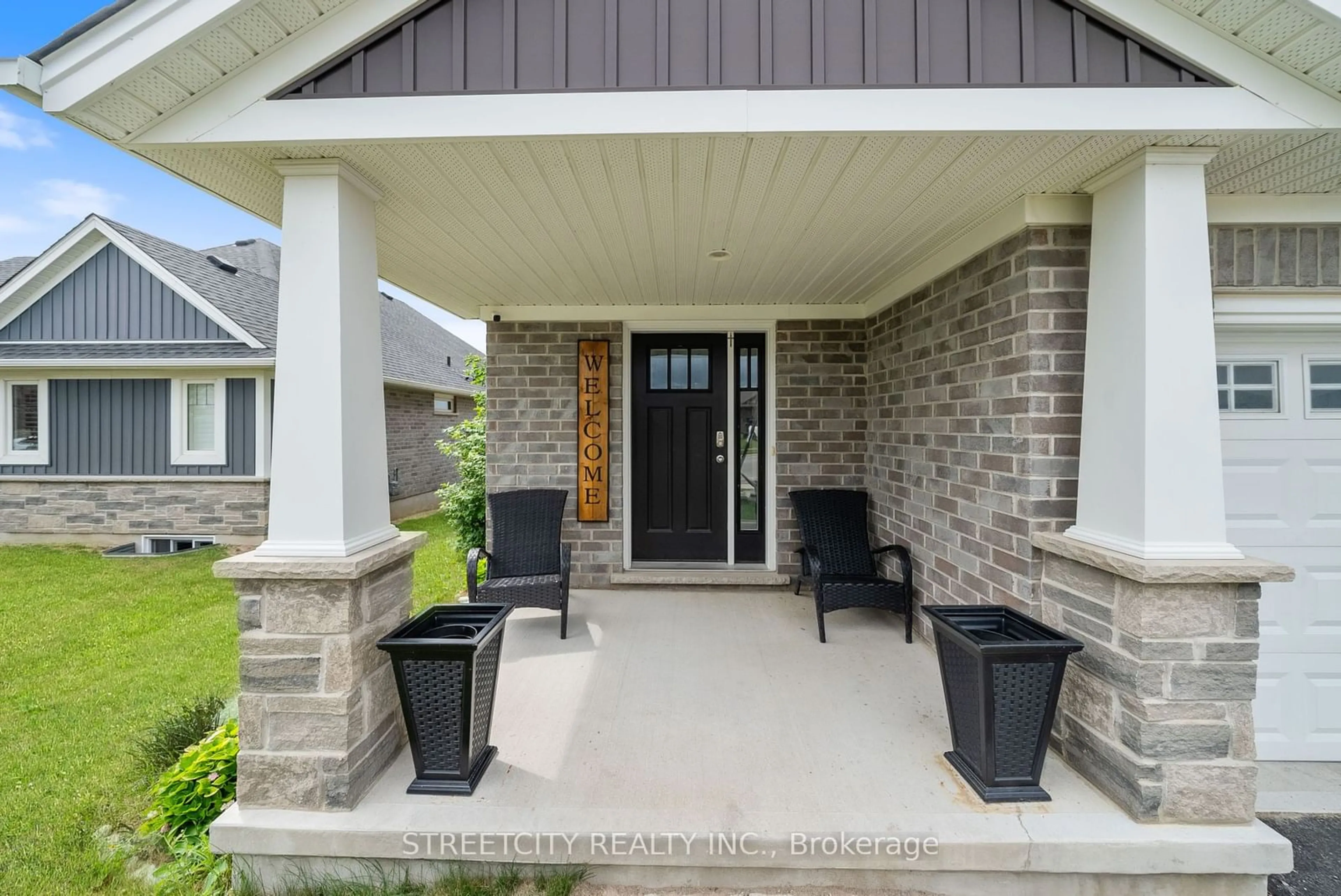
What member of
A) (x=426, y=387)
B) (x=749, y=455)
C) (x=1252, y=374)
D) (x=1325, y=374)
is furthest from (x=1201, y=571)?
(x=426, y=387)

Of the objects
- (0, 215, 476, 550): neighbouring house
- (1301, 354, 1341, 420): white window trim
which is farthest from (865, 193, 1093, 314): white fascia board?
(0, 215, 476, 550): neighbouring house

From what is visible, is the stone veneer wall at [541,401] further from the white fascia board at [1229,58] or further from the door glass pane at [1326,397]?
the door glass pane at [1326,397]

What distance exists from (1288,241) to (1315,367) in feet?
1.92

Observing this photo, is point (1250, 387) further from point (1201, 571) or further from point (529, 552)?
point (529, 552)

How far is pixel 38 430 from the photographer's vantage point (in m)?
7.58

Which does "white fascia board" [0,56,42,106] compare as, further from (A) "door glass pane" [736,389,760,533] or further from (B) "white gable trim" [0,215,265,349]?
(B) "white gable trim" [0,215,265,349]

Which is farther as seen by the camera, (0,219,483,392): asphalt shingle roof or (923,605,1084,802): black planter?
(0,219,483,392): asphalt shingle roof

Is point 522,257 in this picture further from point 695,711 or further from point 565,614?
point 695,711

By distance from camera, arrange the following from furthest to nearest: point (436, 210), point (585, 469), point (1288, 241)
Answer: point (585, 469)
point (436, 210)
point (1288, 241)

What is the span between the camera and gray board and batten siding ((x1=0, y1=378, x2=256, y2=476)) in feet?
24.3

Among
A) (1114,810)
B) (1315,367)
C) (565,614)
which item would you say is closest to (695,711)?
(565,614)

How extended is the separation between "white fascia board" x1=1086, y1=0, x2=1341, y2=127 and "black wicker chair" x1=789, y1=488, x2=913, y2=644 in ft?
8.42

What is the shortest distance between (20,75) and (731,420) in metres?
4.03

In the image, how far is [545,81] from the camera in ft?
6.28
